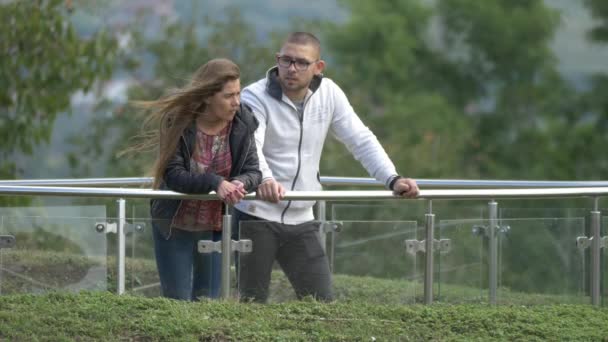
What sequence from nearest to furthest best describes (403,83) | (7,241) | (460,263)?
(7,241) < (460,263) < (403,83)

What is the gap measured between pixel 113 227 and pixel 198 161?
32.8 inches

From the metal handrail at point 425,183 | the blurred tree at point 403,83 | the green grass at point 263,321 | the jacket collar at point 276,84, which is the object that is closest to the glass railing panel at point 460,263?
the green grass at point 263,321

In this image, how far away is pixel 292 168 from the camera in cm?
851

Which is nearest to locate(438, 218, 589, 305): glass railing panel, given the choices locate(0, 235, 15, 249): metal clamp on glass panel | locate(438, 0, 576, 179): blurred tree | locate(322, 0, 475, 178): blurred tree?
locate(0, 235, 15, 249): metal clamp on glass panel

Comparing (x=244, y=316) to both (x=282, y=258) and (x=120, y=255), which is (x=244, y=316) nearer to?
(x=282, y=258)

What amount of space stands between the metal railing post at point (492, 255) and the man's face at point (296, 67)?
1652 millimetres

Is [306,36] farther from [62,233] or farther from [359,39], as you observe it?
[359,39]

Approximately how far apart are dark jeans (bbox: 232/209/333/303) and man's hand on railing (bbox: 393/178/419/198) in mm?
622

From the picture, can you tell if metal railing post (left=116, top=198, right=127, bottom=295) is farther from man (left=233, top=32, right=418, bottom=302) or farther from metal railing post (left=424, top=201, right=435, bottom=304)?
metal railing post (left=424, top=201, right=435, bottom=304)

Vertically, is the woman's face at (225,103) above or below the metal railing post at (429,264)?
above

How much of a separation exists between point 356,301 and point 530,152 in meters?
46.3

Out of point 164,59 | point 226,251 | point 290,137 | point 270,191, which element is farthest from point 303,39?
point 164,59

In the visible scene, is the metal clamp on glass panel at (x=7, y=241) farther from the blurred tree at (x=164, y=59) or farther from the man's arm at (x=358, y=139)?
the blurred tree at (x=164, y=59)

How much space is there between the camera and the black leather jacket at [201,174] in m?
7.87
